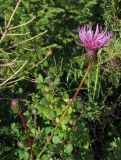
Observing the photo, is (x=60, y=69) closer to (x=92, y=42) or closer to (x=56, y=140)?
(x=56, y=140)

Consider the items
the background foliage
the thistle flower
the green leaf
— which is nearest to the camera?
the thistle flower

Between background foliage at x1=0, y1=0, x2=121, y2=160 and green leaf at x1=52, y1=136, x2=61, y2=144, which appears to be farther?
background foliage at x1=0, y1=0, x2=121, y2=160

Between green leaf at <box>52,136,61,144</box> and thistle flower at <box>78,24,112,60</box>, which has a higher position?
thistle flower at <box>78,24,112,60</box>

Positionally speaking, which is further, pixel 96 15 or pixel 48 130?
pixel 96 15

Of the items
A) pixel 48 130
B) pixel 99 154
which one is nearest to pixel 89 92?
pixel 99 154

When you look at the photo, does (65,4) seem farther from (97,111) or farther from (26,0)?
(97,111)

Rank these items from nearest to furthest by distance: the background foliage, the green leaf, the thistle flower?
the thistle flower < the green leaf < the background foliage

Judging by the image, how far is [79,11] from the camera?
11.3ft

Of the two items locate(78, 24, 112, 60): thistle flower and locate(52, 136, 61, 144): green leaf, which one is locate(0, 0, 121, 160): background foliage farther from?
locate(78, 24, 112, 60): thistle flower

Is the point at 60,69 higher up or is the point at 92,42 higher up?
the point at 92,42

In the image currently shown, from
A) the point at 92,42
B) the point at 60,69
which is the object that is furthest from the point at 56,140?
the point at 60,69

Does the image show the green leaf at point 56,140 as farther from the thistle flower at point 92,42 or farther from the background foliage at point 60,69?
the thistle flower at point 92,42

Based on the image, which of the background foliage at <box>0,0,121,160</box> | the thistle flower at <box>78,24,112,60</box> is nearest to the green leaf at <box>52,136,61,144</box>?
the background foliage at <box>0,0,121,160</box>

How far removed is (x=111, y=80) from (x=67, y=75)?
383mm
